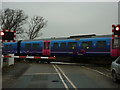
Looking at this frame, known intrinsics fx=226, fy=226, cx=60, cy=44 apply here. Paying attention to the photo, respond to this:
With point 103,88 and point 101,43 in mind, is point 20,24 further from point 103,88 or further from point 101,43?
point 103,88

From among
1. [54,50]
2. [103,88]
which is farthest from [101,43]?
[103,88]

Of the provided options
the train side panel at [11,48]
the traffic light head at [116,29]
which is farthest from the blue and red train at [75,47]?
the traffic light head at [116,29]

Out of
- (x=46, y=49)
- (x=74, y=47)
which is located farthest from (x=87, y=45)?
(x=46, y=49)

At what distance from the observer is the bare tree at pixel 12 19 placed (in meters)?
60.0

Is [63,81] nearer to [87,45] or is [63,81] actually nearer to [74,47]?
[87,45]

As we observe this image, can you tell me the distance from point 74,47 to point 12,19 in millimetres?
39888

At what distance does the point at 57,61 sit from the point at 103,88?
1842cm

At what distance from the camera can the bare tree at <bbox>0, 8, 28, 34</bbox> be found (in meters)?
60.0

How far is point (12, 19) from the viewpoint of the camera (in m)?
62.1

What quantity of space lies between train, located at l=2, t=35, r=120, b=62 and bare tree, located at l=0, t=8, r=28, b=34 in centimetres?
2866

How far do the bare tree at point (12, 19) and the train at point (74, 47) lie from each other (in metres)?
28.7

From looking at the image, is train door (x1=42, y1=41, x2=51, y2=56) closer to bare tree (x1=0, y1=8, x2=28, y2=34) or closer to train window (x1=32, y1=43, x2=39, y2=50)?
train window (x1=32, y1=43, x2=39, y2=50)

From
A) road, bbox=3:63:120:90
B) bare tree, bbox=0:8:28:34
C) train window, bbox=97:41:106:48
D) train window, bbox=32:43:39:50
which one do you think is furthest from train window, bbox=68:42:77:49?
bare tree, bbox=0:8:28:34

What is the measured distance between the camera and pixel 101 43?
2327 cm
